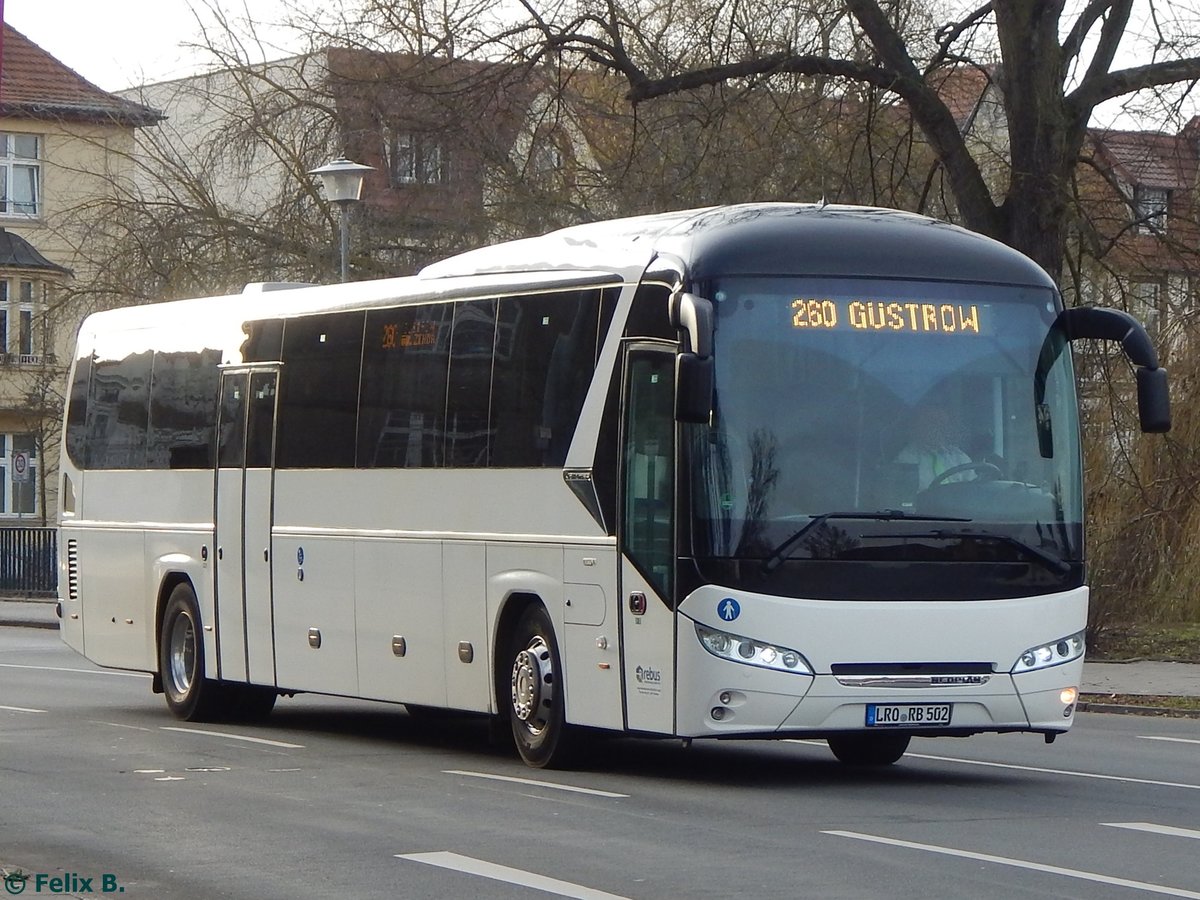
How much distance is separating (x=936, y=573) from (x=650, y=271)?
2.34 metres

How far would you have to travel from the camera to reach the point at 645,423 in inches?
520

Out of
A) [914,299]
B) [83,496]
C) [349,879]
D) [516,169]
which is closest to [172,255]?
[516,169]

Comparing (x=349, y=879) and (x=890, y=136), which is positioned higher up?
(x=890, y=136)

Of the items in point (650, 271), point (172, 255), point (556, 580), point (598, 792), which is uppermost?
point (172, 255)

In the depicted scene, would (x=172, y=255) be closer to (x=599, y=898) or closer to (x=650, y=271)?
(x=650, y=271)

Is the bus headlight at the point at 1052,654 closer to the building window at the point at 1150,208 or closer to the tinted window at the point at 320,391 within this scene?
the tinted window at the point at 320,391

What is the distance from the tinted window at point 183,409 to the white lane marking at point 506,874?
28.9 feet

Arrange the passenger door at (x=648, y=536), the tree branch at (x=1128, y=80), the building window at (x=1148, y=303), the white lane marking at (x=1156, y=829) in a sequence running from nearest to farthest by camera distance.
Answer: the white lane marking at (x=1156, y=829), the passenger door at (x=648, y=536), the tree branch at (x=1128, y=80), the building window at (x=1148, y=303)

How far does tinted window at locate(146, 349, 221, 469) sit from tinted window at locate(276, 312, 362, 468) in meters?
1.20

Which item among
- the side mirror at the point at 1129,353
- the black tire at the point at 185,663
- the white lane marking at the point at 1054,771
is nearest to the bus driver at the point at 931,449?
the side mirror at the point at 1129,353

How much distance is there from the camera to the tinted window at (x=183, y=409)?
18656 millimetres

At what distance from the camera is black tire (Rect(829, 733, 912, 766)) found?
48.1 feet

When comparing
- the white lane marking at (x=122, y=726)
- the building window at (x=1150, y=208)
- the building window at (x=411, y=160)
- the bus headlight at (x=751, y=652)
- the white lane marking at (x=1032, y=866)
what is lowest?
the white lane marking at (x=122, y=726)

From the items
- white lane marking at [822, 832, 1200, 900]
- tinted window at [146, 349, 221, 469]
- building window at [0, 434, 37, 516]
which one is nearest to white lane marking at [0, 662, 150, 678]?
tinted window at [146, 349, 221, 469]
